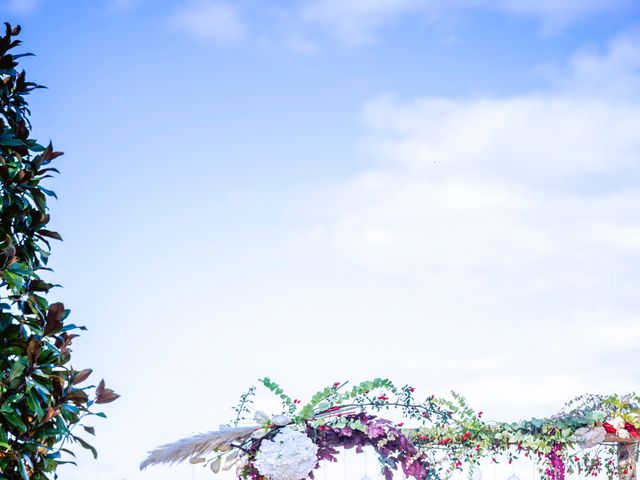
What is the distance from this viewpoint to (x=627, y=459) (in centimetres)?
806

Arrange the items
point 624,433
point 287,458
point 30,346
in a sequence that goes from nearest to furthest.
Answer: point 30,346, point 287,458, point 624,433

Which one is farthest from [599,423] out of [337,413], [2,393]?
[2,393]

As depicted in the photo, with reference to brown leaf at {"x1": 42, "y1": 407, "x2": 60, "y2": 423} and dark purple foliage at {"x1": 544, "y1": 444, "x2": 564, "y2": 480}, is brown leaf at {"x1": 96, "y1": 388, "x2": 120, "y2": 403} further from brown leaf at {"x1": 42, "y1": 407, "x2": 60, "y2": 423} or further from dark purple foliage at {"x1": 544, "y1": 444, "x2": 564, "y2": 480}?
dark purple foliage at {"x1": 544, "y1": 444, "x2": 564, "y2": 480}

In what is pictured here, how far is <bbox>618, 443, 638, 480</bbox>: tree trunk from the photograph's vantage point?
8.05 m

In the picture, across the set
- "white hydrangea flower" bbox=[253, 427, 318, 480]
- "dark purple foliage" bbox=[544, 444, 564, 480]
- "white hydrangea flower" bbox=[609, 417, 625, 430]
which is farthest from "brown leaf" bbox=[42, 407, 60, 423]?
"white hydrangea flower" bbox=[609, 417, 625, 430]

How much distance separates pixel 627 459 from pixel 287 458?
3.91 metres

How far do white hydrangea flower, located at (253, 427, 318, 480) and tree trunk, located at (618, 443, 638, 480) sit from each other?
3.59 metres

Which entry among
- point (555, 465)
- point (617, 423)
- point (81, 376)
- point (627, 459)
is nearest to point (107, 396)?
point (81, 376)

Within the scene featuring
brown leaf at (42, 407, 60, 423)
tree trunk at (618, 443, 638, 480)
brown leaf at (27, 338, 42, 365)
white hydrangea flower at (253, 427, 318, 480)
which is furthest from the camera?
tree trunk at (618, 443, 638, 480)

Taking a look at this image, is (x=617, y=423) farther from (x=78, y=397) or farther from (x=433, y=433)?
(x=78, y=397)

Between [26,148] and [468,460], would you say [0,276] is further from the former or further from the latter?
[468,460]

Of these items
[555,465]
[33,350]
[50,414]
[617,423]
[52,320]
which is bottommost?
[555,465]

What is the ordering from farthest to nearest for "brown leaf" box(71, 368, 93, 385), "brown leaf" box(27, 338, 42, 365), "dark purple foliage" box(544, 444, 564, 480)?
"dark purple foliage" box(544, 444, 564, 480) < "brown leaf" box(71, 368, 93, 385) < "brown leaf" box(27, 338, 42, 365)

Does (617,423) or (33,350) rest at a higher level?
(33,350)
